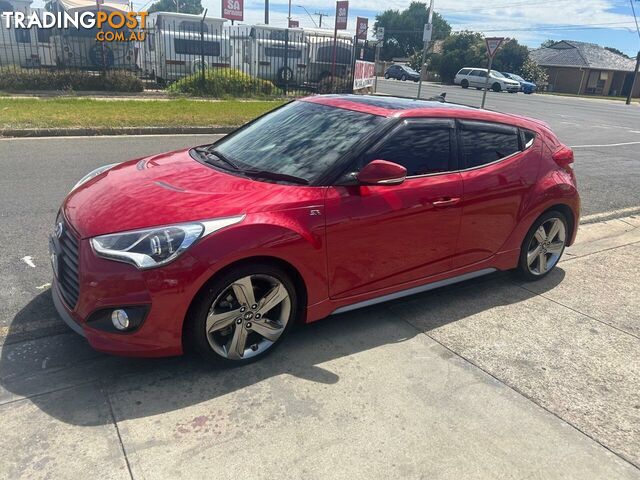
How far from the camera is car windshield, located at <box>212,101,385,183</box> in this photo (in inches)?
138

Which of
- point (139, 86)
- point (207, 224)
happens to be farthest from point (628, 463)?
point (139, 86)

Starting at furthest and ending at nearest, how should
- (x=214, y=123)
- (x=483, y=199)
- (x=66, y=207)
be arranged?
(x=214, y=123) < (x=483, y=199) < (x=66, y=207)

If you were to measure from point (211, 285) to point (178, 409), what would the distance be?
674 mm

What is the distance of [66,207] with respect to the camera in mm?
3297

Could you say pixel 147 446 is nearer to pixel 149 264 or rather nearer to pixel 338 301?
pixel 149 264

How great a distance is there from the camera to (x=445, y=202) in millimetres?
3799

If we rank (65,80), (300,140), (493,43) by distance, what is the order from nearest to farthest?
(300,140), (493,43), (65,80)

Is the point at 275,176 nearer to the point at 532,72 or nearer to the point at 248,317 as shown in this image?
the point at 248,317

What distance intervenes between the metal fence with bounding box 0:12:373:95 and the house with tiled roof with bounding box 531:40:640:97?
158 feet

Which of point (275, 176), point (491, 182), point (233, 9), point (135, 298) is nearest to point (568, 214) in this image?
point (491, 182)

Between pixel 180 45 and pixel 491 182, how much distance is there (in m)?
17.8

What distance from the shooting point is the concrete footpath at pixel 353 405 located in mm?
2500

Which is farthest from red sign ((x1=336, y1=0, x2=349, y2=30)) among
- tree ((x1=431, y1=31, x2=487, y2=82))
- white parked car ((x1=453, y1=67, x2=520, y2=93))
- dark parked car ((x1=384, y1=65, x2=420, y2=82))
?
tree ((x1=431, y1=31, x2=487, y2=82))

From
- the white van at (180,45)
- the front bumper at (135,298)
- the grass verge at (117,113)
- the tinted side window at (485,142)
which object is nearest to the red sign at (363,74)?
the white van at (180,45)
